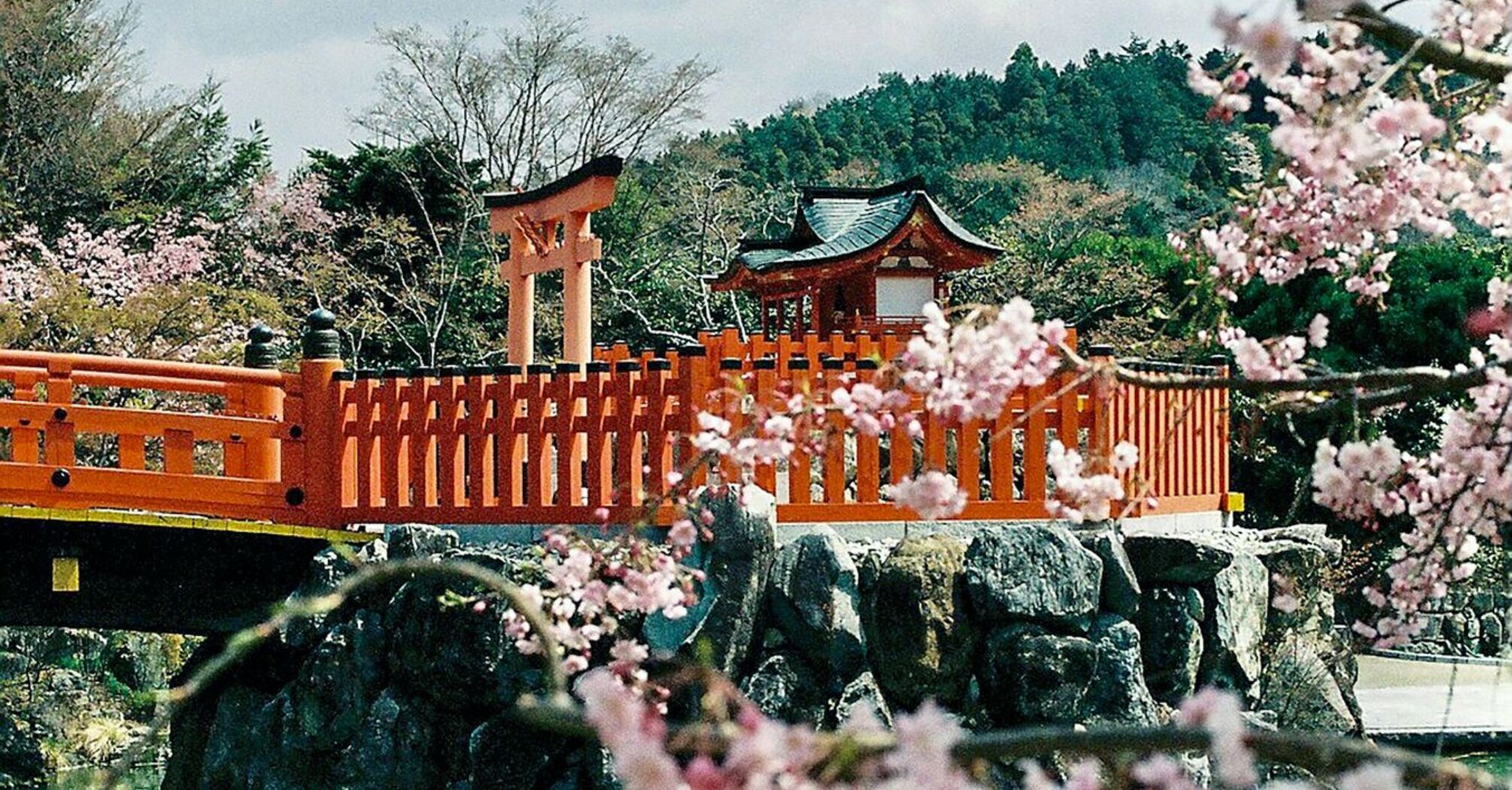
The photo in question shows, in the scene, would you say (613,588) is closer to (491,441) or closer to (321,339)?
(491,441)

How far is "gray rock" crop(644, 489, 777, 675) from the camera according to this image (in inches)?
209

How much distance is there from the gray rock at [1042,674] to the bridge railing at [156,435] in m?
2.77

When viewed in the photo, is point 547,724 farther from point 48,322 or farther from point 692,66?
point 692,66

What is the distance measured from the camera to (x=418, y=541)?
598 cm

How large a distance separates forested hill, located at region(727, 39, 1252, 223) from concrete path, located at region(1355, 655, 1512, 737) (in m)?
11.9

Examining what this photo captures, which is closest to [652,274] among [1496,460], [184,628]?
[184,628]

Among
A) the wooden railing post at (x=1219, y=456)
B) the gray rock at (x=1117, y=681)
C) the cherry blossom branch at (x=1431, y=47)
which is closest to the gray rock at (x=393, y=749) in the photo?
the gray rock at (x=1117, y=681)

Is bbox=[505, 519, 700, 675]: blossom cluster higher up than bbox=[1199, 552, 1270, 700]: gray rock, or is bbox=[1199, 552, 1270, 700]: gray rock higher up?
bbox=[505, 519, 700, 675]: blossom cluster

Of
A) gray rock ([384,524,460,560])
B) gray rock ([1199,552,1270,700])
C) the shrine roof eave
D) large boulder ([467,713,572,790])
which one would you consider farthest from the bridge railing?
the shrine roof eave

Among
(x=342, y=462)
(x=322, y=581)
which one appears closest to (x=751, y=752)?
(x=322, y=581)

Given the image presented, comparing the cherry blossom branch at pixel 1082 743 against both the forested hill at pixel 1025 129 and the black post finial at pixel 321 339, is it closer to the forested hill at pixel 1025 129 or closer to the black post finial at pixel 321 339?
the black post finial at pixel 321 339

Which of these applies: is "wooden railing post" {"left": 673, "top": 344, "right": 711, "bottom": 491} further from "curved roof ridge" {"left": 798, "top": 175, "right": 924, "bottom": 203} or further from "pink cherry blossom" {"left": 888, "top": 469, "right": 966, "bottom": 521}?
"curved roof ridge" {"left": 798, "top": 175, "right": 924, "bottom": 203}

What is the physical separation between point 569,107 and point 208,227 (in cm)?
397

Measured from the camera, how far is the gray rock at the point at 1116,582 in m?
5.40
